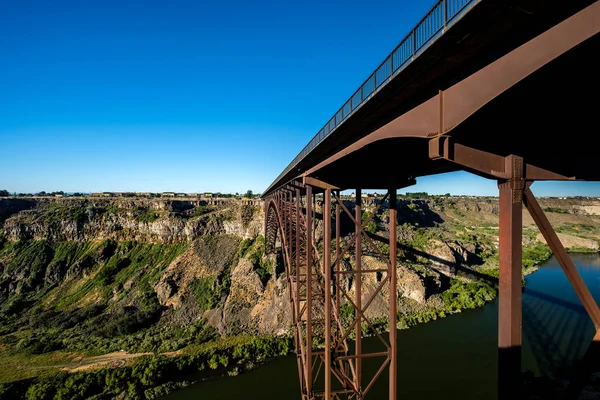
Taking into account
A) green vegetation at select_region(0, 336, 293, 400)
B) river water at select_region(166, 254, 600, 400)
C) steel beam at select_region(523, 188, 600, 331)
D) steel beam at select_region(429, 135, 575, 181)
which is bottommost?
green vegetation at select_region(0, 336, 293, 400)

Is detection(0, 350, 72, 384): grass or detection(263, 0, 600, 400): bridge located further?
detection(0, 350, 72, 384): grass

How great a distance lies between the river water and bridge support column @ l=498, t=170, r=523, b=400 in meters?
16.1

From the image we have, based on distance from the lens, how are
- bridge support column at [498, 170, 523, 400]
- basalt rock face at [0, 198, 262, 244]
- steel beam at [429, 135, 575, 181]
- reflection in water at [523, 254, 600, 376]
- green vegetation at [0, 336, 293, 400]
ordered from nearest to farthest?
1. bridge support column at [498, 170, 523, 400]
2. steel beam at [429, 135, 575, 181]
3. green vegetation at [0, 336, 293, 400]
4. reflection in water at [523, 254, 600, 376]
5. basalt rock face at [0, 198, 262, 244]

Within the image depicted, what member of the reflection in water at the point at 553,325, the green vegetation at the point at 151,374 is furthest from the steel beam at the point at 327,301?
the reflection in water at the point at 553,325

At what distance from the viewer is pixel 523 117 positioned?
3041 millimetres

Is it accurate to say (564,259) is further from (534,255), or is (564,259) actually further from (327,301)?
(534,255)

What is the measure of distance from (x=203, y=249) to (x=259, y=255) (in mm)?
8904

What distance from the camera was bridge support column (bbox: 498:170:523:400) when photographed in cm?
288

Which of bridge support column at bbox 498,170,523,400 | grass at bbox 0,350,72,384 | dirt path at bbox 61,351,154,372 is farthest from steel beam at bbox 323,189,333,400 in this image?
grass at bbox 0,350,72,384

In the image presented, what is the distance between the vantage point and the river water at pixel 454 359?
1655 centimetres

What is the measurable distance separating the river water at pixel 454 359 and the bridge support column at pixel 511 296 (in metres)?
16.1

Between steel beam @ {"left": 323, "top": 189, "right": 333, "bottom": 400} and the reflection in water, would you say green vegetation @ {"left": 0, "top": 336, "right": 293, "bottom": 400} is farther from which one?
the reflection in water

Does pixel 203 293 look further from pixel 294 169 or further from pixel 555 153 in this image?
pixel 555 153

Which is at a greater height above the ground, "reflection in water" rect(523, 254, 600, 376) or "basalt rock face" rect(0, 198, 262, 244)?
"basalt rock face" rect(0, 198, 262, 244)
